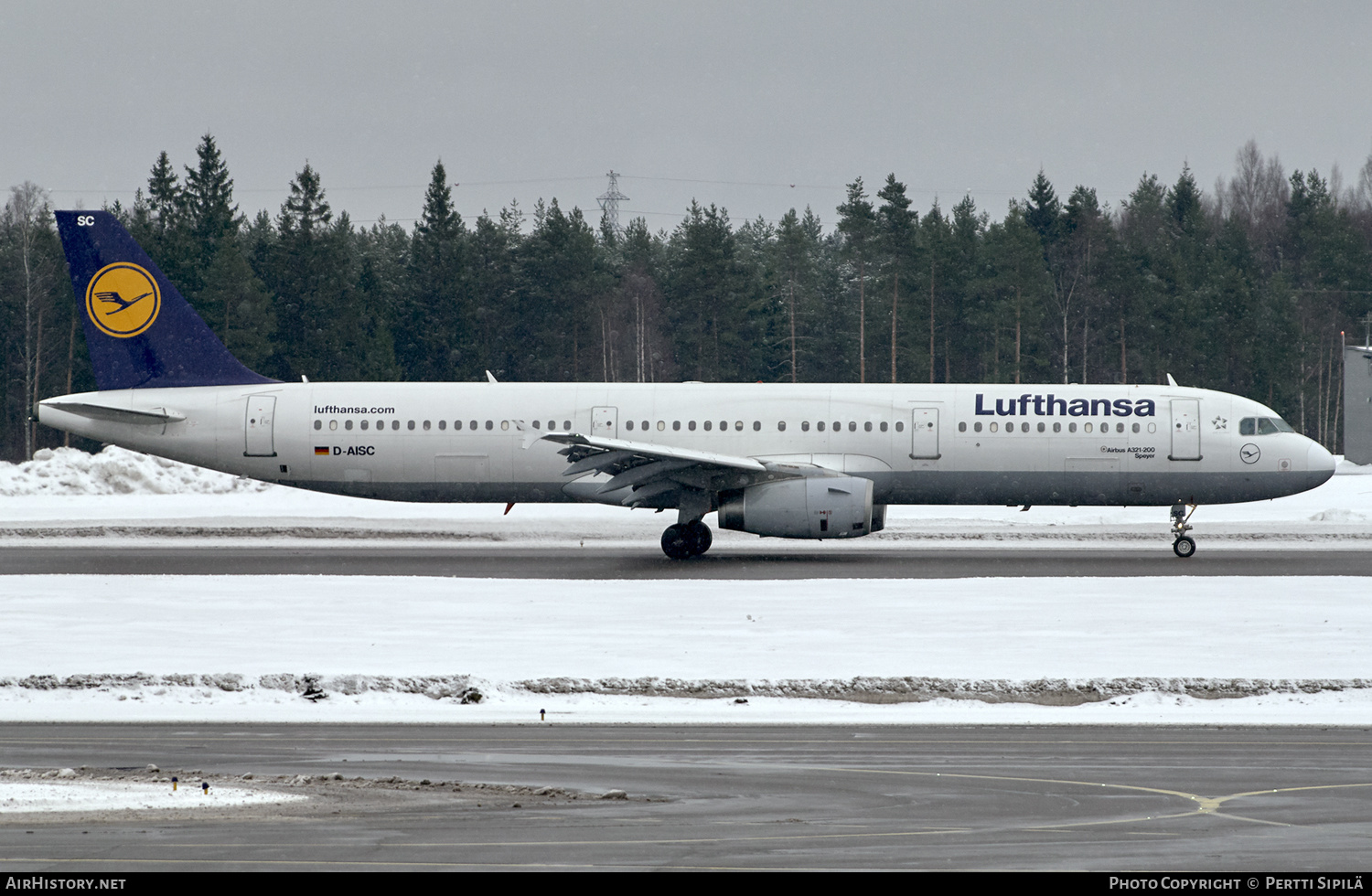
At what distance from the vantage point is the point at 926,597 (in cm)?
2169

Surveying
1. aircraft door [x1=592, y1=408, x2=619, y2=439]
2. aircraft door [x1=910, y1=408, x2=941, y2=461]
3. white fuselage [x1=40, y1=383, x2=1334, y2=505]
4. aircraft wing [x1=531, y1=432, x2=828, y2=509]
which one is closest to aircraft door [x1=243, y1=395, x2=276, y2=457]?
white fuselage [x1=40, y1=383, x2=1334, y2=505]

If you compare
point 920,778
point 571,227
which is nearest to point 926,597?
point 920,778

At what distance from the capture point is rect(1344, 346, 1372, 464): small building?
2483 inches

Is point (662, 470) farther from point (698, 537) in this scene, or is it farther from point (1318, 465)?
point (1318, 465)

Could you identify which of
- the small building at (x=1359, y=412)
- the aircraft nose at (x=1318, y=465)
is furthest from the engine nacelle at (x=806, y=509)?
the small building at (x=1359, y=412)

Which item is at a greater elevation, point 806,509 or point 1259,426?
point 1259,426

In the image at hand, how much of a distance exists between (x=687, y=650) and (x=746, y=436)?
12579 mm

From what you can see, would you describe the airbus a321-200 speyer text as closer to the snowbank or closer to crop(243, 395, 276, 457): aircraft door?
crop(243, 395, 276, 457): aircraft door

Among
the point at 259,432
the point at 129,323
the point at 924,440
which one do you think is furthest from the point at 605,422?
the point at 129,323

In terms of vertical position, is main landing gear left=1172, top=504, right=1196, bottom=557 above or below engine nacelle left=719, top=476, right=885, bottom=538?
below

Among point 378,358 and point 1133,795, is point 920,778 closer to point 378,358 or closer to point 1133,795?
point 1133,795

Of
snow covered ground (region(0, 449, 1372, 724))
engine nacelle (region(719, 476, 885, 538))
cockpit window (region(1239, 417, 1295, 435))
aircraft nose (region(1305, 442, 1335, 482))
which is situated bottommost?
snow covered ground (region(0, 449, 1372, 724))

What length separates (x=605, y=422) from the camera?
100 ft

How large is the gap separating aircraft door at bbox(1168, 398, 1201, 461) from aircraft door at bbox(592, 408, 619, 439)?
37.3ft
